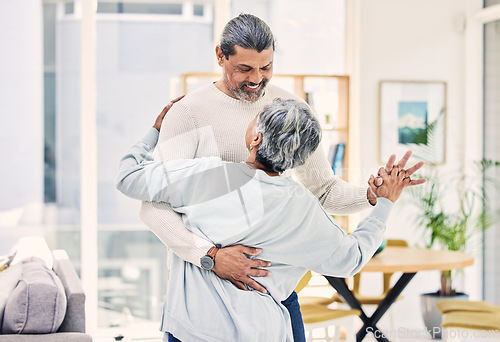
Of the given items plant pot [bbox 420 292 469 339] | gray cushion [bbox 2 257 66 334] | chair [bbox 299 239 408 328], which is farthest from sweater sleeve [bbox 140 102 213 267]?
plant pot [bbox 420 292 469 339]

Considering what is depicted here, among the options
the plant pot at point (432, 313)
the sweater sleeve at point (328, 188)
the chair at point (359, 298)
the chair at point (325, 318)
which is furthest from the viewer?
the plant pot at point (432, 313)

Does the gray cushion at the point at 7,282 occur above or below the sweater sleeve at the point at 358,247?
below

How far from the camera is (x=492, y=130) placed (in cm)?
509

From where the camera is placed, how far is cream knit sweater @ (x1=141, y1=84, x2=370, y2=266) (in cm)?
152

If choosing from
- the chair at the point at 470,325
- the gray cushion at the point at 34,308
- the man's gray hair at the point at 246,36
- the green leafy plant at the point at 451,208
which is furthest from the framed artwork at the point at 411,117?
the man's gray hair at the point at 246,36

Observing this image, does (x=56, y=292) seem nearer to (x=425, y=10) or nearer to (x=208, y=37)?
(x=208, y=37)

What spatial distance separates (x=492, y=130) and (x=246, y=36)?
407cm

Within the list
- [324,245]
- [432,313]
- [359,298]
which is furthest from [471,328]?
[324,245]

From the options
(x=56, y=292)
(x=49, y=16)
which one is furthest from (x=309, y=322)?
(x=49, y=16)

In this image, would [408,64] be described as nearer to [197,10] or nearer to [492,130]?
[492,130]

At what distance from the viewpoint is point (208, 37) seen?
195 inches

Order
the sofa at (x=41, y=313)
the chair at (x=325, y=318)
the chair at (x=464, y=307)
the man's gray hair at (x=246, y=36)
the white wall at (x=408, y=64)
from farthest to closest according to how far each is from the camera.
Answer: the white wall at (x=408, y=64) < the chair at (x=464, y=307) < the chair at (x=325, y=318) < the sofa at (x=41, y=313) < the man's gray hair at (x=246, y=36)

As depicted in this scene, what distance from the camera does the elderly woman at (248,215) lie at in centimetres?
148

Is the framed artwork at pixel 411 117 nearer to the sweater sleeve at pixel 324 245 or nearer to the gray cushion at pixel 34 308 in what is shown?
the gray cushion at pixel 34 308
